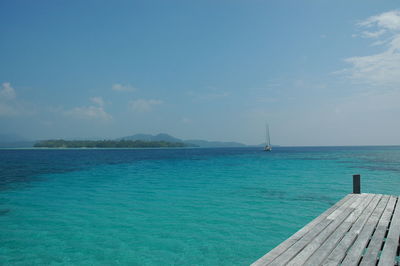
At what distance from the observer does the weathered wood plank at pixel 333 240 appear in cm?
417

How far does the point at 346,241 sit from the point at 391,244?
0.77 metres

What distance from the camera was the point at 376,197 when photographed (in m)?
8.79

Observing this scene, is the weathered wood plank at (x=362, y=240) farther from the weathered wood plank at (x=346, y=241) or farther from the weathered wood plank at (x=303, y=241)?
the weathered wood plank at (x=303, y=241)

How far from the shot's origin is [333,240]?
5.01 meters

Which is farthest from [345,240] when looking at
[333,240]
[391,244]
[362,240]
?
[391,244]

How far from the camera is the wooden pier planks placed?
4.14m

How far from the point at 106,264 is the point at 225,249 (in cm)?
361

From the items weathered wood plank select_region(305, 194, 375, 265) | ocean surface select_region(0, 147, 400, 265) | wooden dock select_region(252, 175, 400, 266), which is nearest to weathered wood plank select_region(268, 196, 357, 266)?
wooden dock select_region(252, 175, 400, 266)

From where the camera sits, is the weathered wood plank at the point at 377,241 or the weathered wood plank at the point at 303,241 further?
the weathered wood plank at the point at 377,241

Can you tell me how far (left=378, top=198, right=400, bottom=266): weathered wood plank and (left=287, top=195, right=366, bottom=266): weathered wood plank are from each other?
0.93m

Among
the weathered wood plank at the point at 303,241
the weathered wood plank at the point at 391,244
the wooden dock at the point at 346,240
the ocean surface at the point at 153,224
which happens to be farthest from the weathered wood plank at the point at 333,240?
the ocean surface at the point at 153,224

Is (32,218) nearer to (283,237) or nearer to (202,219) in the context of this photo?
(202,219)

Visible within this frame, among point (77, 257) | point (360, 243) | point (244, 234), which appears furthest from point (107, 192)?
point (360, 243)

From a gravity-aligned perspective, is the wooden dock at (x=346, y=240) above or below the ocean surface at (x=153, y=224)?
above
